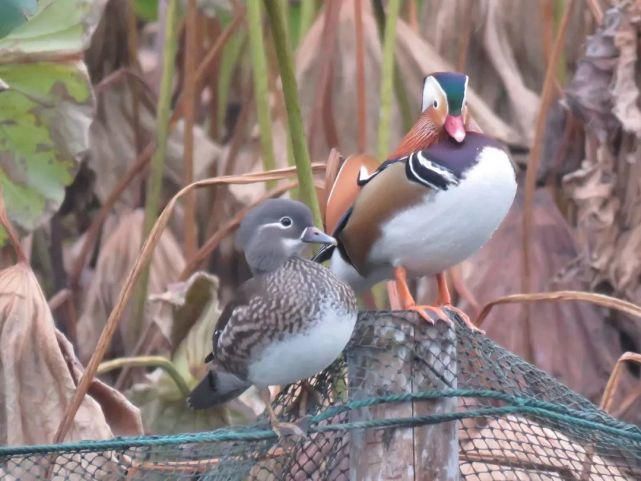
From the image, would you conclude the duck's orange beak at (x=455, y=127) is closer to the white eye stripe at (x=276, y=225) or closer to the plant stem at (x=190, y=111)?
the white eye stripe at (x=276, y=225)

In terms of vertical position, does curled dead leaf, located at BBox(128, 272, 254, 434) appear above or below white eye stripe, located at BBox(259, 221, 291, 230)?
below

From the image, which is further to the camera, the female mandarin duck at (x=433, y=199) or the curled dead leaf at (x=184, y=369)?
the curled dead leaf at (x=184, y=369)

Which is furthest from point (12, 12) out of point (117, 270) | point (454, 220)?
point (117, 270)

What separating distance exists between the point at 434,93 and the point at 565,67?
2137 mm

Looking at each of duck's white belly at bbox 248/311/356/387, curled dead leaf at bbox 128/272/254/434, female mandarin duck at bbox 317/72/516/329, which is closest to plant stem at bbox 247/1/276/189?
curled dead leaf at bbox 128/272/254/434

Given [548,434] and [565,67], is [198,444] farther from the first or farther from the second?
[565,67]

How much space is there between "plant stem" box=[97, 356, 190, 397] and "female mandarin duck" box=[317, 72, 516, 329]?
79 cm

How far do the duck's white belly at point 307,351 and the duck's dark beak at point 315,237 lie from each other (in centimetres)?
13

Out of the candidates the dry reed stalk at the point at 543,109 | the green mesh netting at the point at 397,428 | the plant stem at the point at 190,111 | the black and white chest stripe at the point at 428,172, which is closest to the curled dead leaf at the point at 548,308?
the dry reed stalk at the point at 543,109

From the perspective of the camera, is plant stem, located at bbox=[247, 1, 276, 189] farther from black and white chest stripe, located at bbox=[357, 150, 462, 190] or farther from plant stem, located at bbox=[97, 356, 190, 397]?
black and white chest stripe, located at bbox=[357, 150, 462, 190]

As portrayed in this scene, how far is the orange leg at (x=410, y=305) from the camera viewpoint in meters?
2.08

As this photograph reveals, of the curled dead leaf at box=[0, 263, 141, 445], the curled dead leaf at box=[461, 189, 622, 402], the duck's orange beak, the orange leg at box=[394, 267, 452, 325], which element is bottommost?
the curled dead leaf at box=[461, 189, 622, 402]

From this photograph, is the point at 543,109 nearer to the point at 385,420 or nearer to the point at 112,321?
the point at 112,321

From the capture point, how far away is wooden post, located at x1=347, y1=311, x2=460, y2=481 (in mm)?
2086
